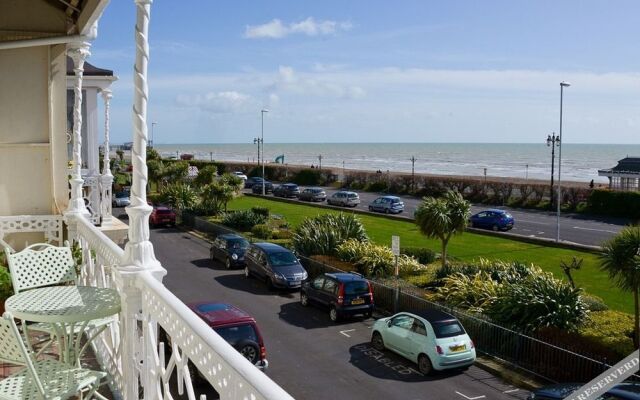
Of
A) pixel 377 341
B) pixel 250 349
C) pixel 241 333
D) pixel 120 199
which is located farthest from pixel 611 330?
pixel 120 199

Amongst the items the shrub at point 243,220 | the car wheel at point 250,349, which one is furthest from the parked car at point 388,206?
the car wheel at point 250,349

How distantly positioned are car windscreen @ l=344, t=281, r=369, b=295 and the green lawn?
7216mm

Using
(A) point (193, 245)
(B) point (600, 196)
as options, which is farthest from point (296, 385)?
(B) point (600, 196)

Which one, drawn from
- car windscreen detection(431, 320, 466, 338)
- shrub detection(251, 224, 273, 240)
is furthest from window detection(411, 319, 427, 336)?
shrub detection(251, 224, 273, 240)

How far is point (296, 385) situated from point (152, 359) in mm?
9779

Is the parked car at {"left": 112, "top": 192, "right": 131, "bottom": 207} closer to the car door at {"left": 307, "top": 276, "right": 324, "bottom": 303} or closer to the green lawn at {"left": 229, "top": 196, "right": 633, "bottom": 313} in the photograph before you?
the green lawn at {"left": 229, "top": 196, "right": 633, "bottom": 313}

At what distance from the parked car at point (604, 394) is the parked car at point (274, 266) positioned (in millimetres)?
11059

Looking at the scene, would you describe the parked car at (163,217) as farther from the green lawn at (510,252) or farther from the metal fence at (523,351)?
the metal fence at (523,351)

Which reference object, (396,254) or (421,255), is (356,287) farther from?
(421,255)

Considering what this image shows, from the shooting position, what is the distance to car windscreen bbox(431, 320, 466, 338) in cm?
1411

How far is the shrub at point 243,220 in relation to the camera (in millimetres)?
33375

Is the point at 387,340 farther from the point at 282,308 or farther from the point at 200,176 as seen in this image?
the point at 200,176

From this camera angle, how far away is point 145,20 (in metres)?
3.83

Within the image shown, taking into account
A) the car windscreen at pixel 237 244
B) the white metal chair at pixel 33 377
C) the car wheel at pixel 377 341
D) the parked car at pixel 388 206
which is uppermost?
the white metal chair at pixel 33 377
